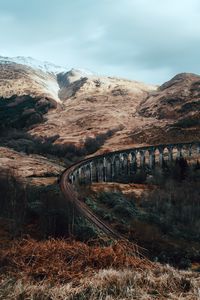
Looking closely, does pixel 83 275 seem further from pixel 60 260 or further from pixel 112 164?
pixel 112 164

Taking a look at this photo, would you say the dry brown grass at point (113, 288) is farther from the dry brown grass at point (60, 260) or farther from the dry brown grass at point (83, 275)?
the dry brown grass at point (60, 260)

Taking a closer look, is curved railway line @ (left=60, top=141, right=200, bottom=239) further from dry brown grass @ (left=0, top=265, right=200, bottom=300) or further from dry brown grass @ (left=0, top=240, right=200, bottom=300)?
dry brown grass @ (left=0, top=265, right=200, bottom=300)

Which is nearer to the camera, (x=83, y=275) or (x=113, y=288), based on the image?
(x=113, y=288)

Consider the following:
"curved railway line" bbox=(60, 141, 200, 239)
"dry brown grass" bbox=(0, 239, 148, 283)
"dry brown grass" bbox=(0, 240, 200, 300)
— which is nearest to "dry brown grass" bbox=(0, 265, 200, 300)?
"dry brown grass" bbox=(0, 240, 200, 300)

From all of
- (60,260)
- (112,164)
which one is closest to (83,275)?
(60,260)

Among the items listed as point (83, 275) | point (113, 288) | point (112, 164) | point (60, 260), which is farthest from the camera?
point (112, 164)

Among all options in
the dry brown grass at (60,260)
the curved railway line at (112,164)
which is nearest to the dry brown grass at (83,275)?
the dry brown grass at (60,260)

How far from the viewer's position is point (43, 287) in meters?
7.96

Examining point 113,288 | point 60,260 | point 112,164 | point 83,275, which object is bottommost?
point 113,288

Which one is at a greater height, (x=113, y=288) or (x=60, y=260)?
(x=60, y=260)

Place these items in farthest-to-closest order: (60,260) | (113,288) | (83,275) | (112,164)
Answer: (112,164), (60,260), (83,275), (113,288)

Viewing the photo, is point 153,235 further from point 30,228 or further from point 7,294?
point 7,294

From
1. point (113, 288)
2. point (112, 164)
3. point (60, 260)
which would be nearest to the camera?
point (113, 288)

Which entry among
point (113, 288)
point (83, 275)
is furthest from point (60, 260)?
point (113, 288)
